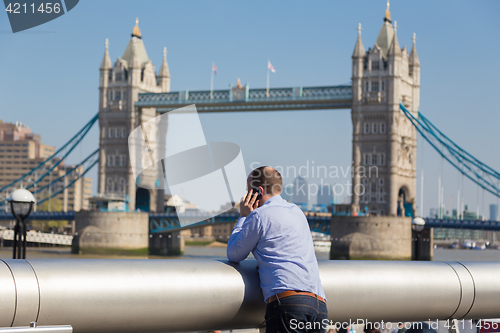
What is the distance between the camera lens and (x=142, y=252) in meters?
44.6

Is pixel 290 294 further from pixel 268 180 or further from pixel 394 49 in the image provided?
pixel 394 49

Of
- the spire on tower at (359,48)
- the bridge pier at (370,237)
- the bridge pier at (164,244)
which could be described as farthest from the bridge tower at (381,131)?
the bridge pier at (164,244)

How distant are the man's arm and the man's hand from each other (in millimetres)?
138

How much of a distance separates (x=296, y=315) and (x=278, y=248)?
0.23 metres

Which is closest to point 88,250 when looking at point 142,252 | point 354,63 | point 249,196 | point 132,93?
point 142,252

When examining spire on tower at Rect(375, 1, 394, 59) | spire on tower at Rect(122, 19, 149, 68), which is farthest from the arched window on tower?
spire on tower at Rect(122, 19, 149, 68)

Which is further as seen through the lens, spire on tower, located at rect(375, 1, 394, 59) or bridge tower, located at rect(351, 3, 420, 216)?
spire on tower, located at rect(375, 1, 394, 59)

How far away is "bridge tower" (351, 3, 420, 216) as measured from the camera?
1794 inches

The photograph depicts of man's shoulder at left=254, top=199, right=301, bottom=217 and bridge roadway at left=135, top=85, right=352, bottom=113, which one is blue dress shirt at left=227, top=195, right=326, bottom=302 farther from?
bridge roadway at left=135, top=85, right=352, bottom=113

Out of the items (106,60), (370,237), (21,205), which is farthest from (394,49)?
(21,205)

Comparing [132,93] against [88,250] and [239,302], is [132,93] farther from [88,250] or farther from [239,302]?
[239,302]

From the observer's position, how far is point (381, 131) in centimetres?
4622

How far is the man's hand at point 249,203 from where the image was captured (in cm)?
250

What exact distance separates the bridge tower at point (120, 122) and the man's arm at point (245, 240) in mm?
49387
